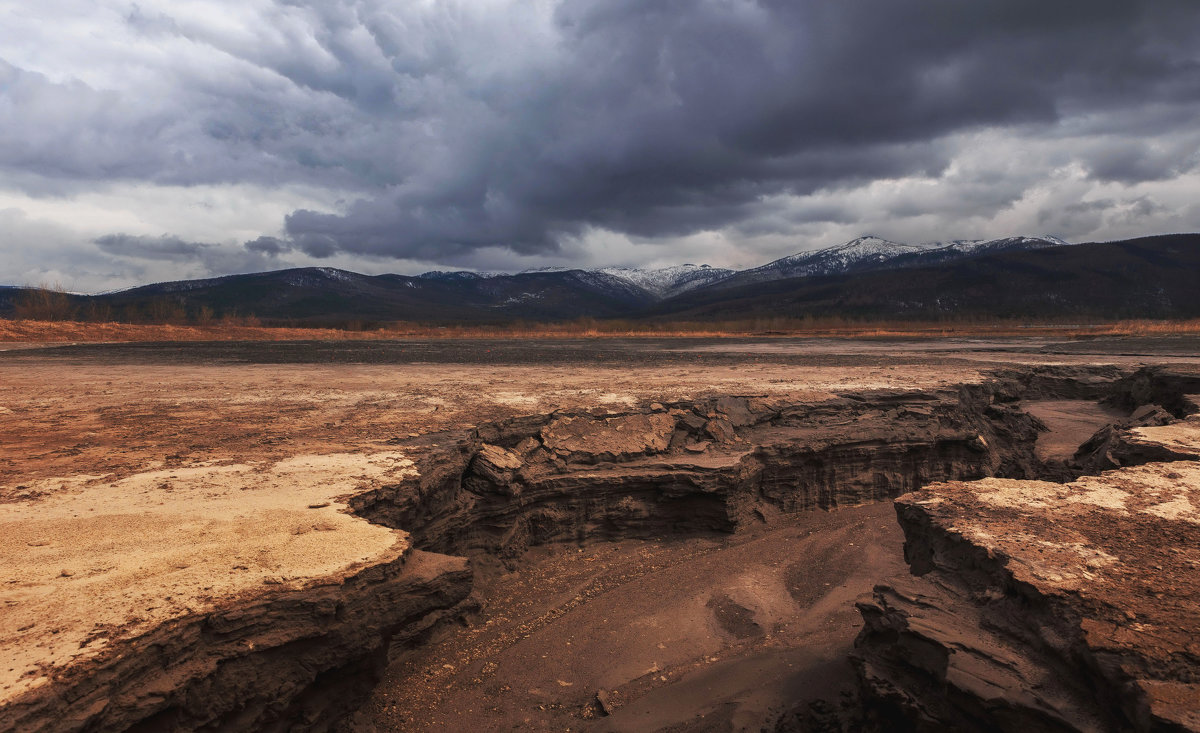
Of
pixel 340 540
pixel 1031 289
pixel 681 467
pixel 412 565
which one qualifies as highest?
pixel 1031 289

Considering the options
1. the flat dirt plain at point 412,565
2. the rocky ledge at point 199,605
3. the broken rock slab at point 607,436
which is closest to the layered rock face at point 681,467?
the broken rock slab at point 607,436

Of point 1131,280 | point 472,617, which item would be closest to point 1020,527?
point 472,617

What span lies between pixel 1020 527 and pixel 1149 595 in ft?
3.44

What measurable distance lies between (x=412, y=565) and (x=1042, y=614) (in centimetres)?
431

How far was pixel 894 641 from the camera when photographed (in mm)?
4238

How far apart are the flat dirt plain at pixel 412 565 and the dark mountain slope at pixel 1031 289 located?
116764 mm

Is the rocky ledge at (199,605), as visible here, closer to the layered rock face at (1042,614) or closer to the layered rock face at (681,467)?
the layered rock face at (681,467)

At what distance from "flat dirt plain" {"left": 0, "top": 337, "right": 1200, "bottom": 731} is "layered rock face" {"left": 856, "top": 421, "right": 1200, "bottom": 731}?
0.87 meters

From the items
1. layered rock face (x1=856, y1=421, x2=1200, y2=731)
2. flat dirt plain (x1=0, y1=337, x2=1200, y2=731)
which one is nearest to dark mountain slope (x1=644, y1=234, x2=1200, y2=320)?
flat dirt plain (x1=0, y1=337, x2=1200, y2=731)

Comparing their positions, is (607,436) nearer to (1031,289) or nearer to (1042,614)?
(1042,614)

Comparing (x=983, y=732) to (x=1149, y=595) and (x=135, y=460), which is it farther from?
(x=135, y=460)

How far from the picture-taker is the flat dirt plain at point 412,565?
376 cm

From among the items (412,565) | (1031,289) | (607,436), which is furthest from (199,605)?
(1031,289)

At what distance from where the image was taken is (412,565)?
15.4 feet
